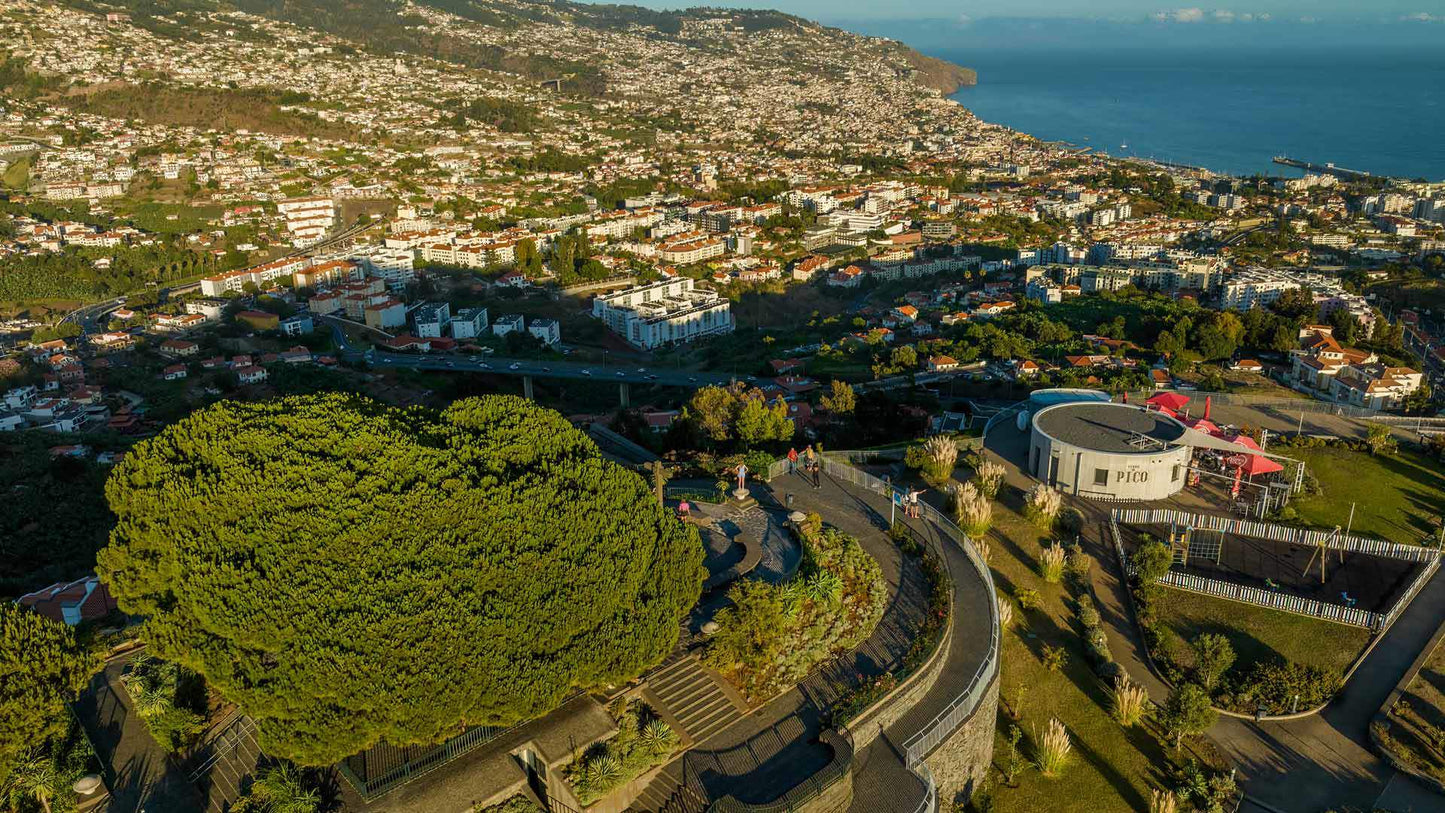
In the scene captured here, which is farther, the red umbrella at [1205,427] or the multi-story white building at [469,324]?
the multi-story white building at [469,324]

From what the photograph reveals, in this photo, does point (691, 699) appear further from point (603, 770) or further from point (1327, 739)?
point (1327, 739)

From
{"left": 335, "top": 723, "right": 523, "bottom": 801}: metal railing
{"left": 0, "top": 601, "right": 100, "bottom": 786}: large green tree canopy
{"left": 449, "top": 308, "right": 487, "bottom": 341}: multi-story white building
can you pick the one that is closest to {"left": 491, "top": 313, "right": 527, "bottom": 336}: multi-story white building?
{"left": 449, "top": 308, "right": 487, "bottom": 341}: multi-story white building

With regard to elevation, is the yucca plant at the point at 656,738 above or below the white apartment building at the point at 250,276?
above

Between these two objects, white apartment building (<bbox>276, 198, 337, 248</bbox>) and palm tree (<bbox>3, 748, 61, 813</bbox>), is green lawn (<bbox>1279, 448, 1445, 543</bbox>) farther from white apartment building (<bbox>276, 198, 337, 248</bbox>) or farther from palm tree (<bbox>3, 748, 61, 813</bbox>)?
white apartment building (<bbox>276, 198, 337, 248</bbox>)

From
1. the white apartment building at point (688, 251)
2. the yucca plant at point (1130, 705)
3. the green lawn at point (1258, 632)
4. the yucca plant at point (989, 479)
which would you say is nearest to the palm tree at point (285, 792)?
the yucca plant at point (1130, 705)

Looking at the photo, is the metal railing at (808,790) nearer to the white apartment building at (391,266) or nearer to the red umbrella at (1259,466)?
the red umbrella at (1259,466)

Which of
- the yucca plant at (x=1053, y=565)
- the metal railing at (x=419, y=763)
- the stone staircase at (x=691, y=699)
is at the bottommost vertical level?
the yucca plant at (x=1053, y=565)

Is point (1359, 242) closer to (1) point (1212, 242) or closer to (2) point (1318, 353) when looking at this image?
(1) point (1212, 242)
